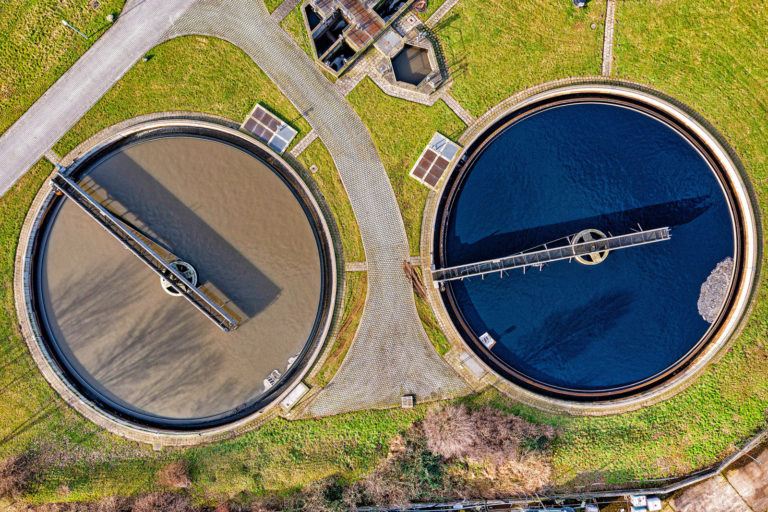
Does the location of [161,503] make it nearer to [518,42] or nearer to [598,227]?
[598,227]

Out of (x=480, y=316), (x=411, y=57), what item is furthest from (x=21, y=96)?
(x=480, y=316)

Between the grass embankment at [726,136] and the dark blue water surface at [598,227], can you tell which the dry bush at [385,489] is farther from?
the dark blue water surface at [598,227]

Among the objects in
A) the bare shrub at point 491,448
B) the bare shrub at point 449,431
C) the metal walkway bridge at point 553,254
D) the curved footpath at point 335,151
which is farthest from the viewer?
the curved footpath at point 335,151

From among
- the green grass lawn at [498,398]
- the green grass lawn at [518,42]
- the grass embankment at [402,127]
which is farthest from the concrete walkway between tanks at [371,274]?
the green grass lawn at [518,42]

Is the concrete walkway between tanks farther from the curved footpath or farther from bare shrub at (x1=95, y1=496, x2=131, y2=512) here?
bare shrub at (x1=95, y1=496, x2=131, y2=512)

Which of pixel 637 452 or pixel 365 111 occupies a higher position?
pixel 365 111

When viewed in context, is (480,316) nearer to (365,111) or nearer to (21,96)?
(365,111)

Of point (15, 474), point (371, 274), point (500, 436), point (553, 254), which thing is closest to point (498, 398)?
point (500, 436)
